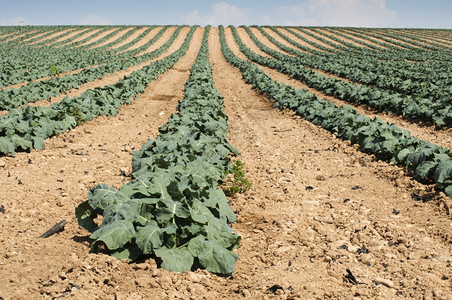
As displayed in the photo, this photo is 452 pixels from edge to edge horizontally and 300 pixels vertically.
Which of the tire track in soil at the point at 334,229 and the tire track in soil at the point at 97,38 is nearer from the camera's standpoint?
the tire track in soil at the point at 334,229

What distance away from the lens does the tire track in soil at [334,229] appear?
3.94 meters

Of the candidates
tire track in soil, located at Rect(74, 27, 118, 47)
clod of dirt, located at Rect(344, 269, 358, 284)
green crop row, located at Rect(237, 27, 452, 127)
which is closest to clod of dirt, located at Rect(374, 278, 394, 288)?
clod of dirt, located at Rect(344, 269, 358, 284)

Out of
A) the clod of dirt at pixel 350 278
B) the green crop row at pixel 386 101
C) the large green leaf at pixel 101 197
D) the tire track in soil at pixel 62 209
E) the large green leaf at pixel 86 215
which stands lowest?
the clod of dirt at pixel 350 278

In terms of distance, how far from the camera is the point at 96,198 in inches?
173

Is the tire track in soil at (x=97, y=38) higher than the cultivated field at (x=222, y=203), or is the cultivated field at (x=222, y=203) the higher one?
the tire track in soil at (x=97, y=38)

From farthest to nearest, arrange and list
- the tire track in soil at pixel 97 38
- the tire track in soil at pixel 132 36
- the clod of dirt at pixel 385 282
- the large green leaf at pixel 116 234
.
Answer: the tire track in soil at pixel 132 36
the tire track in soil at pixel 97 38
the clod of dirt at pixel 385 282
the large green leaf at pixel 116 234

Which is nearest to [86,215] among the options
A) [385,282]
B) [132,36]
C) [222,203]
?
[222,203]

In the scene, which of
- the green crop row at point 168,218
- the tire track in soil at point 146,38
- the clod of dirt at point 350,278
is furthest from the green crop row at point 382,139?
the tire track in soil at point 146,38

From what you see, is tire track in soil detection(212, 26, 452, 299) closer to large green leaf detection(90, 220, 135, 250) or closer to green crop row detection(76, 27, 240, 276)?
green crop row detection(76, 27, 240, 276)

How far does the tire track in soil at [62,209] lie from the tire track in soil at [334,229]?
1517 mm

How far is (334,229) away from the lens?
530 cm

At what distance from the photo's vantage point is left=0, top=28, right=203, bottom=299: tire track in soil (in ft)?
11.2

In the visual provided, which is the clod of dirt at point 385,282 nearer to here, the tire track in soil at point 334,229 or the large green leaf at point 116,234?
the tire track in soil at point 334,229

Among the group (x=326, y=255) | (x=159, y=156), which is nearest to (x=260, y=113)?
(x=159, y=156)
